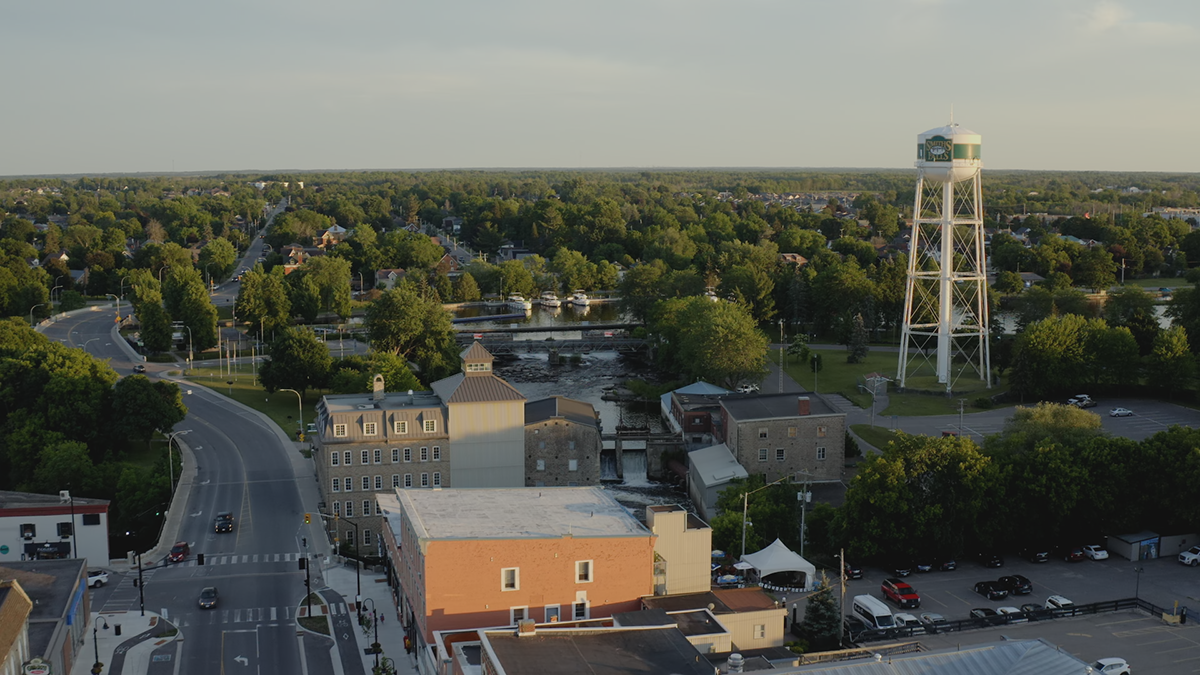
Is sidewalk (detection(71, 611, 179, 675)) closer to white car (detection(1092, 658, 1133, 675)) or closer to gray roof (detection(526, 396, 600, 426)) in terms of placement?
gray roof (detection(526, 396, 600, 426))

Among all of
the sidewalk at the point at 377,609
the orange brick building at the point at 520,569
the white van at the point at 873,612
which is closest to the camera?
the orange brick building at the point at 520,569

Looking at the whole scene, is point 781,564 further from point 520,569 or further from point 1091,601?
point 1091,601

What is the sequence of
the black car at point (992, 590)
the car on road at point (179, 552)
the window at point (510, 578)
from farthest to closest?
the car on road at point (179, 552)
the black car at point (992, 590)
the window at point (510, 578)

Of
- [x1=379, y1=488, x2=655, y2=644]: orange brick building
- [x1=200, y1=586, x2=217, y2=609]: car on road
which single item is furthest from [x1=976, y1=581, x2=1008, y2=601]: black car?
[x1=200, y1=586, x2=217, y2=609]: car on road

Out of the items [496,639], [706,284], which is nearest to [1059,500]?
[496,639]

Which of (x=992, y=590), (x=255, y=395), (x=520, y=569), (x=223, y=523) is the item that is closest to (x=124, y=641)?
(x=223, y=523)

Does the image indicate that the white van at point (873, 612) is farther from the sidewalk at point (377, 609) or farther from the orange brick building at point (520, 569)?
the sidewalk at point (377, 609)

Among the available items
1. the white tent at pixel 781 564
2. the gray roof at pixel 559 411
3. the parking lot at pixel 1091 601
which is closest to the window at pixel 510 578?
the white tent at pixel 781 564
